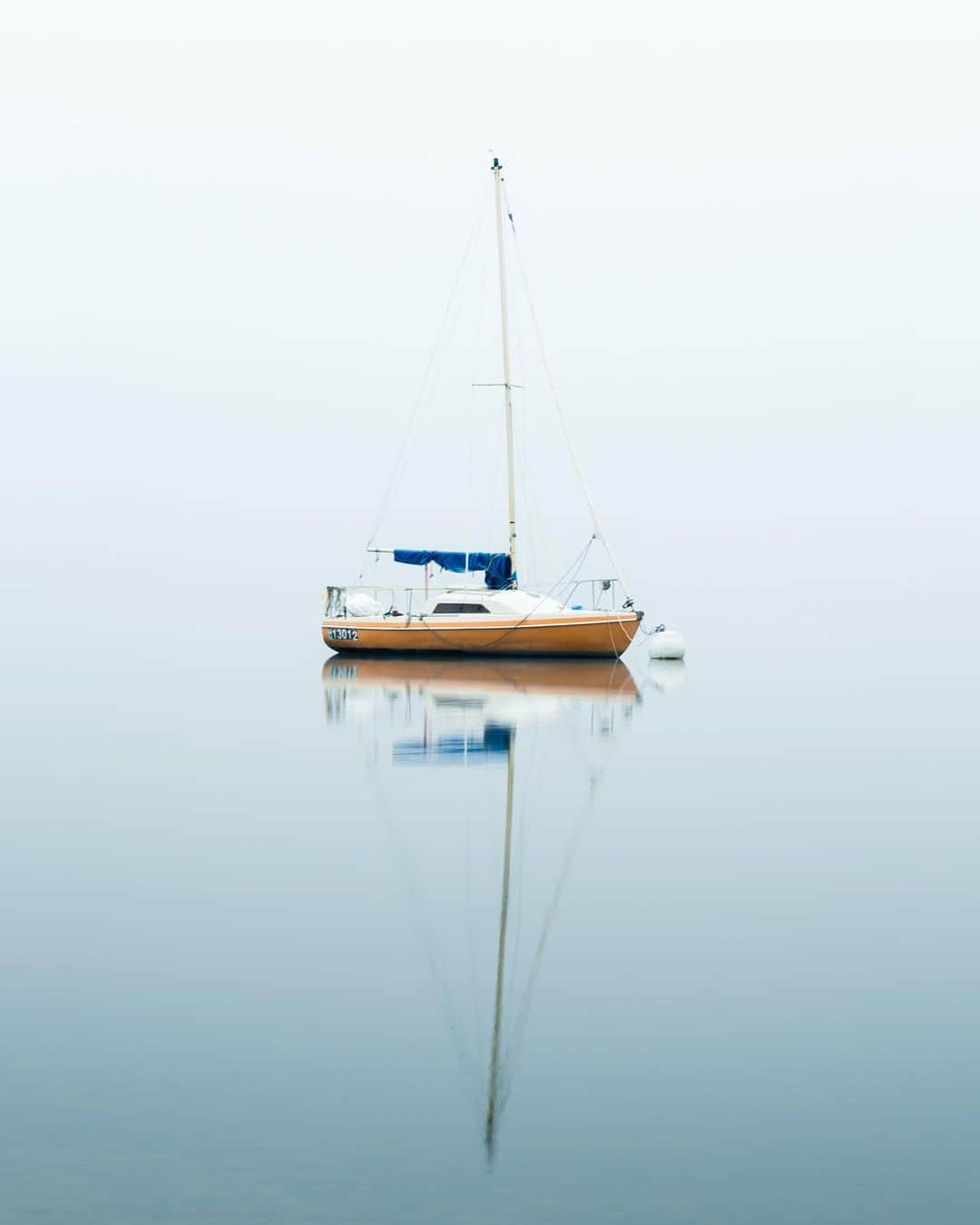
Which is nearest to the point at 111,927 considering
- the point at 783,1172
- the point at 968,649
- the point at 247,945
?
the point at 247,945

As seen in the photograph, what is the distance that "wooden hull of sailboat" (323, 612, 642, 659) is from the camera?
44.2 metres

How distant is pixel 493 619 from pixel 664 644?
9.76 m

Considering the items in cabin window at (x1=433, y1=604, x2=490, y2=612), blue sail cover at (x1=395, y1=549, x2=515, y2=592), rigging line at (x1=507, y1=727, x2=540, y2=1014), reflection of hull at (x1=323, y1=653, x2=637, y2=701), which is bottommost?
reflection of hull at (x1=323, y1=653, x2=637, y2=701)

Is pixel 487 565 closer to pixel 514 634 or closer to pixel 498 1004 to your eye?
pixel 514 634

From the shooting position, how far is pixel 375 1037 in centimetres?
1164

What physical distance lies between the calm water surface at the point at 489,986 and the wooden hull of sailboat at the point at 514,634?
596 inches

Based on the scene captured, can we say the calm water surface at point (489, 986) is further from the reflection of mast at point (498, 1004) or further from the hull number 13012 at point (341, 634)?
the hull number 13012 at point (341, 634)

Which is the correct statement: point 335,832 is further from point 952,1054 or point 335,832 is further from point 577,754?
point 952,1054

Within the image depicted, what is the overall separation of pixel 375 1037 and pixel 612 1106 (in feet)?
7.24

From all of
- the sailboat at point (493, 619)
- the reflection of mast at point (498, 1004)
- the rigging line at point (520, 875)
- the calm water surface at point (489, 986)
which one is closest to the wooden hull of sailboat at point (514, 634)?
the sailboat at point (493, 619)

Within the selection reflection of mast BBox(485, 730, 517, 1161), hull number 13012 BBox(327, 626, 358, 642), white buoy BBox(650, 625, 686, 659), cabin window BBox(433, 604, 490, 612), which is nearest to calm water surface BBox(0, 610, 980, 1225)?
reflection of mast BBox(485, 730, 517, 1161)

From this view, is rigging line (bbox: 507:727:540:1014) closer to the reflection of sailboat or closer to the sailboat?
the reflection of sailboat

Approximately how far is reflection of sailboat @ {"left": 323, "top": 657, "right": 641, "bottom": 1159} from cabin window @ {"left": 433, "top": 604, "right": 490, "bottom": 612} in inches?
71.2

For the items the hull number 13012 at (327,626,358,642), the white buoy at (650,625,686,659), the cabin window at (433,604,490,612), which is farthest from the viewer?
the white buoy at (650,625,686,659)
